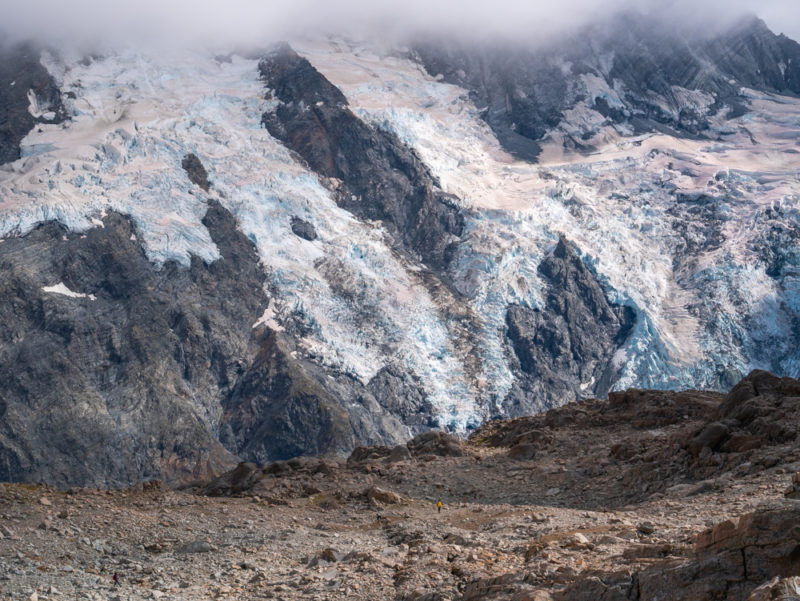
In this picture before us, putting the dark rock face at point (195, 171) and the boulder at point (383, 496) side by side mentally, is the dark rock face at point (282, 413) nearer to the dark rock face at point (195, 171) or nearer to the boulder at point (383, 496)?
the dark rock face at point (195, 171)

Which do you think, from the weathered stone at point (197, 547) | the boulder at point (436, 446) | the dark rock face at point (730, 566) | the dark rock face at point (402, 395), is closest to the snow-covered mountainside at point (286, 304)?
the dark rock face at point (402, 395)

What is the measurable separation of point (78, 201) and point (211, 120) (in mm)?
37321

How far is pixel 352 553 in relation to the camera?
29.9 meters

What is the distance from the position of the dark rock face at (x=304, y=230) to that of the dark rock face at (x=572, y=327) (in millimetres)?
37502

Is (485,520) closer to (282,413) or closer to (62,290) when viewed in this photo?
(282,413)

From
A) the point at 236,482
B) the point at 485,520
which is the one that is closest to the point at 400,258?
the point at 236,482

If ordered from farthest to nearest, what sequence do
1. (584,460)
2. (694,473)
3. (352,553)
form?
(584,460) < (694,473) < (352,553)

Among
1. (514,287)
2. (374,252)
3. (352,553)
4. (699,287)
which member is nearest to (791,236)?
(699,287)

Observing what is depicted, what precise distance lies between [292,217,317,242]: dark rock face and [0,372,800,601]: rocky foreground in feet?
419

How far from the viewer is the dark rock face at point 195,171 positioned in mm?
181250

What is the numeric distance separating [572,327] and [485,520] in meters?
157

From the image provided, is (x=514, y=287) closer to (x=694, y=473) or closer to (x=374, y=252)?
(x=374, y=252)

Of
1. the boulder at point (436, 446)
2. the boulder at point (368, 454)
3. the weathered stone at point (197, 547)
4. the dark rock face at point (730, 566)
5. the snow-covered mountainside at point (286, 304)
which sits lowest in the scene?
the snow-covered mountainside at point (286, 304)

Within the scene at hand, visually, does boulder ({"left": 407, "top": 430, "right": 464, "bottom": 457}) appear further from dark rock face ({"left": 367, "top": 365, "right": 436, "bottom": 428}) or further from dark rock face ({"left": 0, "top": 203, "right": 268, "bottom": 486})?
dark rock face ({"left": 367, "top": 365, "right": 436, "bottom": 428})
